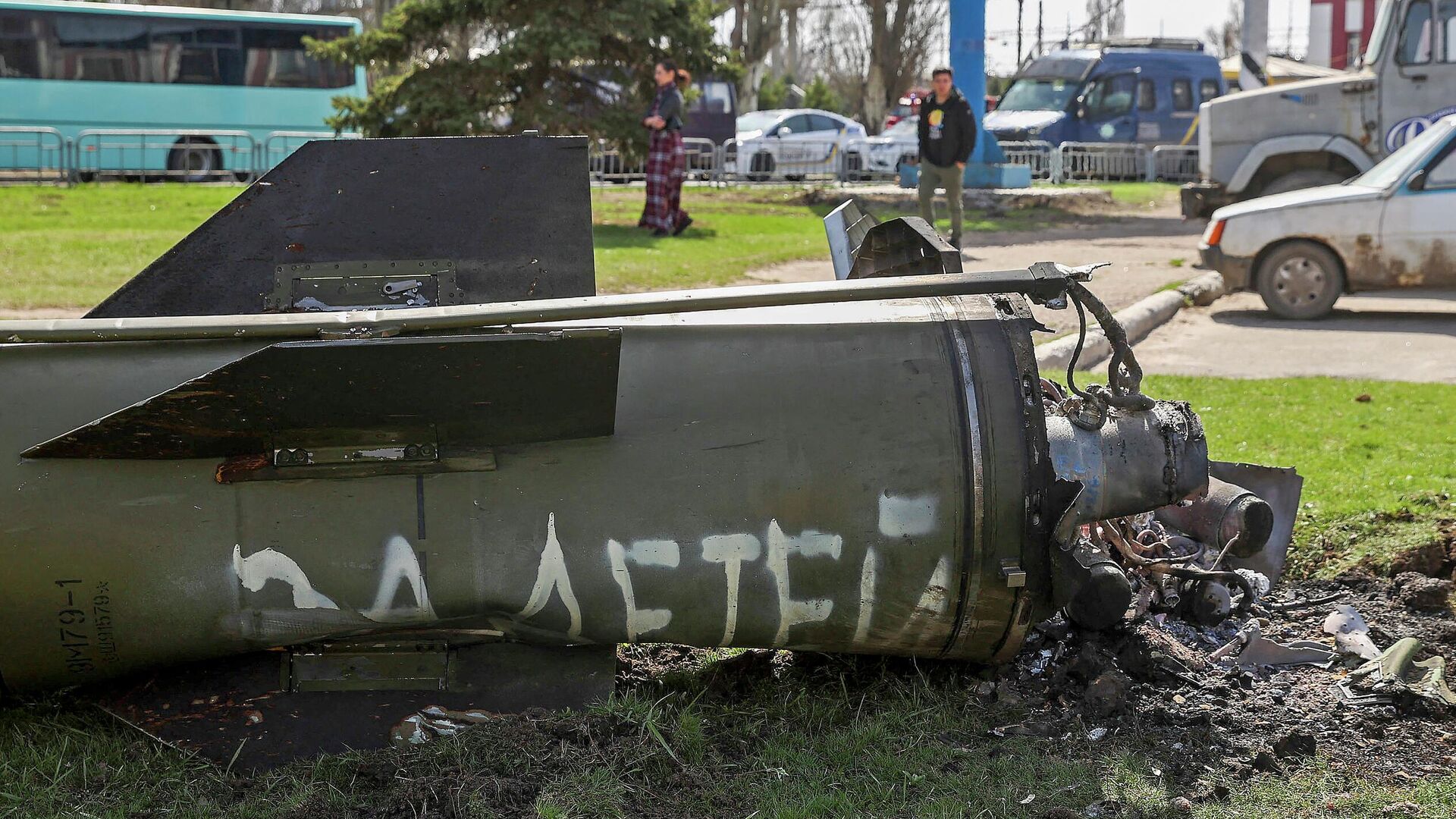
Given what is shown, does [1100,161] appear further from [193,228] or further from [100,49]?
[100,49]

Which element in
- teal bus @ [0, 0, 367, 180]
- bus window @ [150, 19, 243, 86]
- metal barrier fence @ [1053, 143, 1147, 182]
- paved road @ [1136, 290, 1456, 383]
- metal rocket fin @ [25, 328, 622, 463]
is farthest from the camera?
metal barrier fence @ [1053, 143, 1147, 182]

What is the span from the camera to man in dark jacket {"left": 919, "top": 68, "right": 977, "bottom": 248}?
38.5ft

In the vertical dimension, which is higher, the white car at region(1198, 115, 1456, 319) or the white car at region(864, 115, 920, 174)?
the white car at region(864, 115, 920, 174)

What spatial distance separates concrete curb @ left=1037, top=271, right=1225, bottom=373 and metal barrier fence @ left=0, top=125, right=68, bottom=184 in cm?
1506

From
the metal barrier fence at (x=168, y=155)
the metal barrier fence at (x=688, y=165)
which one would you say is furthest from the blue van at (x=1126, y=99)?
the metal barrier fence at (x=168, y=155)

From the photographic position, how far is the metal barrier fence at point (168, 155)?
64.7 ft

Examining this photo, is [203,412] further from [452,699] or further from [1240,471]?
[1240,471]

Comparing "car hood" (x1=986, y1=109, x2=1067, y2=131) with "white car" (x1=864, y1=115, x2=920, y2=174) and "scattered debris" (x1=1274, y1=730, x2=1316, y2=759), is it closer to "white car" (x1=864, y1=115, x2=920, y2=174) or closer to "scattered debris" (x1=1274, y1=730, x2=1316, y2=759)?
"white car" (x1=864, y1=115, x2=920, y2=174)

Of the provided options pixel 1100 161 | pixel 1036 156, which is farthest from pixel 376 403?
pixel 1100 161

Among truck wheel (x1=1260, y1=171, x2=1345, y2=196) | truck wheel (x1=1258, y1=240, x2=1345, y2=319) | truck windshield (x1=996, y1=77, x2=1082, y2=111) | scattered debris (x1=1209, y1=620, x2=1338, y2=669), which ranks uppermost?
truck windshield (x1=996, y1=77, x2=1082, y2=111)

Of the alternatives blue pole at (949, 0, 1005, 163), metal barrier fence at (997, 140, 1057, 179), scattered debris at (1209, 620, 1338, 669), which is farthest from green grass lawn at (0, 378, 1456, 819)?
metal barrier fence at (997, 140, 1057, 179)

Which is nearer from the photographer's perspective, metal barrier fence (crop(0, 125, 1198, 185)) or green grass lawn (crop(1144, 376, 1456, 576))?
green grass lawn (crop(1144, 376, 1456, 576))

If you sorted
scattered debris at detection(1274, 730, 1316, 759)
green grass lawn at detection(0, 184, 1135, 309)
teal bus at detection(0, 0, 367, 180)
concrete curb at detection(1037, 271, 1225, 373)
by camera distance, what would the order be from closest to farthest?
scattered debris at detection(1274, 730, 1316, 759) < concrete curb at detection(1037, 271, 1225, 373) < green grass lawn at detection(0, 184, 1135, 309) < teal bus at detection(0, 0, 367, 180)

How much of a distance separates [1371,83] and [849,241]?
10.8 metres
